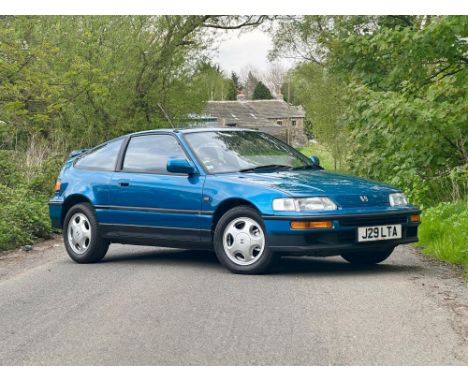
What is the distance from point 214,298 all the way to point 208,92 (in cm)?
2144

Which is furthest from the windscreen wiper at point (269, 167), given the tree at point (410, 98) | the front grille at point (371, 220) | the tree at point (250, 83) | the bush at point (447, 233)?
the tree at point (250, 83)

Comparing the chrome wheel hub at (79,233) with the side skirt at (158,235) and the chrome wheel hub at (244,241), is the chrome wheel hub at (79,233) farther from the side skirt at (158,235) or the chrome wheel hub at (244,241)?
the chrome wheel hub at (244,241)

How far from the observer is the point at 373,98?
15.1 m

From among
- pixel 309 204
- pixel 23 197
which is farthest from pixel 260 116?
pixel 309 204

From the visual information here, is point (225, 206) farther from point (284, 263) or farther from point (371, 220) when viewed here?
point (371, 220)

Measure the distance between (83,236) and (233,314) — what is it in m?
4.51

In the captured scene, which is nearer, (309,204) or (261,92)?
(309,204)

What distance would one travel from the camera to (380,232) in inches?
375

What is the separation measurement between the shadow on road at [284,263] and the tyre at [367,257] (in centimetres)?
8

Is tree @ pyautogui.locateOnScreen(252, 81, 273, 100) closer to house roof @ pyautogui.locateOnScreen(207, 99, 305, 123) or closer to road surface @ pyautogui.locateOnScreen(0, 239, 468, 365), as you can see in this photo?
house roof @ pyautogui.locateOnScreen(207, 99, 305, 123)

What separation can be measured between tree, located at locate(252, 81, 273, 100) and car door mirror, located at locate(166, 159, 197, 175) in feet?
369

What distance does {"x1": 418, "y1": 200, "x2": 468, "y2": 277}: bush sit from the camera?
1058cm

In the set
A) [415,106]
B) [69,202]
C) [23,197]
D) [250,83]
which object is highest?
[250,83]

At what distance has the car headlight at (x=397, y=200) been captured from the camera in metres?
9.80
